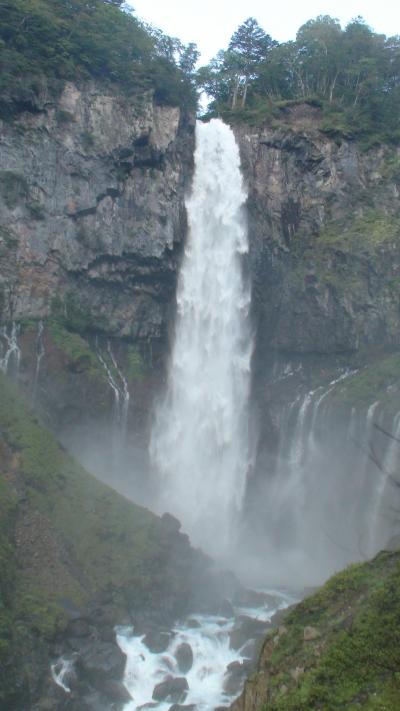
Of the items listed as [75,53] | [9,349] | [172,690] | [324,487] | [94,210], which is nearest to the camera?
[172,690]

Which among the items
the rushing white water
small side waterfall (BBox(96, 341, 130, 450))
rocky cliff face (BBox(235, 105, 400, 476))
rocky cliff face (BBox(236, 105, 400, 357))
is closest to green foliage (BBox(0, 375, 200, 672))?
the rushing white water

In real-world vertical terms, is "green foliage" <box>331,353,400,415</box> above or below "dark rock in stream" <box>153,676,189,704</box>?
above

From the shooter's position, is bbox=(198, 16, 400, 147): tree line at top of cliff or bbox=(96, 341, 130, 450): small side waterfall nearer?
bbox=(96, 341, 130, 450): small side waterfall

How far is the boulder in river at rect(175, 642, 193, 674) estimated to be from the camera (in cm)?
2244

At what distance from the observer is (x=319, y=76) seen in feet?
157

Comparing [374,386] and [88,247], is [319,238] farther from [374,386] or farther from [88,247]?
[88,247]

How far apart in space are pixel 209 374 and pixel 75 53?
64.5ft

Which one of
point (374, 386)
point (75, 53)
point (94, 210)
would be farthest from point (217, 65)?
point (374, 386)

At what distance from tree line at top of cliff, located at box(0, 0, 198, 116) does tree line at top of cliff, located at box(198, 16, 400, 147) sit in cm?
615

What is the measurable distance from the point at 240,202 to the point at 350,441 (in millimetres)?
16588

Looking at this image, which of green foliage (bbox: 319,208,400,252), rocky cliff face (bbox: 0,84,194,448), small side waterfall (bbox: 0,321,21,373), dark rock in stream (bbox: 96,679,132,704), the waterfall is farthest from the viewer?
green foliage (bbox: 319,208,400,252)

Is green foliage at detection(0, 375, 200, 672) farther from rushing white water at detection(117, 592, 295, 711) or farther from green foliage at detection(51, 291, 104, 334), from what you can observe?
green foliage at detection(51, 291, 104, 334)

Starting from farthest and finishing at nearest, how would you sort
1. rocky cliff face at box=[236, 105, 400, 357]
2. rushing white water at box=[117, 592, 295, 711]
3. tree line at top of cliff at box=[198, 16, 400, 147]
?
tree line at top of cliff at box=[198, 16, 400, 147] → rocky cliff face at box=[236, 105, 400, 357] → rushing white water at box=[117, 592, 295, 711]

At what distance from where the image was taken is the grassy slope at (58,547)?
20938 mm
